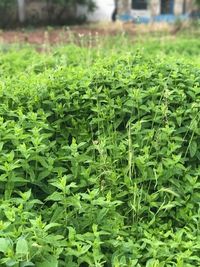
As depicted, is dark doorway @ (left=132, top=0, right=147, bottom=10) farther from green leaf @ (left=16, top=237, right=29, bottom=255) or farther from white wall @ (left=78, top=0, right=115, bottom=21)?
green leaf @ (left=16, top=237, right=29, bottom=255)

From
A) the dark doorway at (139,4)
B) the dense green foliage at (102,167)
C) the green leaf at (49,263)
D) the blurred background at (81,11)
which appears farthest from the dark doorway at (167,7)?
the green leaf at (49,263)

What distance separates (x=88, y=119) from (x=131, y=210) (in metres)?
0.89

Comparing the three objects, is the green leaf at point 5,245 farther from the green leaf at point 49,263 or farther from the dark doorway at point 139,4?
the dark doorway at point 139,4

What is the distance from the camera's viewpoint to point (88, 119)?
10.3 ft

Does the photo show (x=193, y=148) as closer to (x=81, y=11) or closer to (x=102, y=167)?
Result: (x=102, y=167)

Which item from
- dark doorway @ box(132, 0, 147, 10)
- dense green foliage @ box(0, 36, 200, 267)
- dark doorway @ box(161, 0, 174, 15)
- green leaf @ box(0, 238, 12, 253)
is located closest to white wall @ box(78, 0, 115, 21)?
dark doorway @ box(132, 0, 147, 10)

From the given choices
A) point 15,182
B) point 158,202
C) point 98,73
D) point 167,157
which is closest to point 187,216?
point 158,202

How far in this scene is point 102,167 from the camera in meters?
2.58

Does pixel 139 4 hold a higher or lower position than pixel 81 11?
higher

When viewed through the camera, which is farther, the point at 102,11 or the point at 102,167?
the point at 102,11

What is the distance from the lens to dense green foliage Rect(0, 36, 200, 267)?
2.03m

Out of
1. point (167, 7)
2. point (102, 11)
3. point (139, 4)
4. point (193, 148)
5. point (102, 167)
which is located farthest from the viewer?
point (139, 4)

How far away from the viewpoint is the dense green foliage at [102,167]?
2.03m

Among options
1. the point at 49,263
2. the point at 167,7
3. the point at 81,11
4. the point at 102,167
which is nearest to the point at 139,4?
the point at 167,7
